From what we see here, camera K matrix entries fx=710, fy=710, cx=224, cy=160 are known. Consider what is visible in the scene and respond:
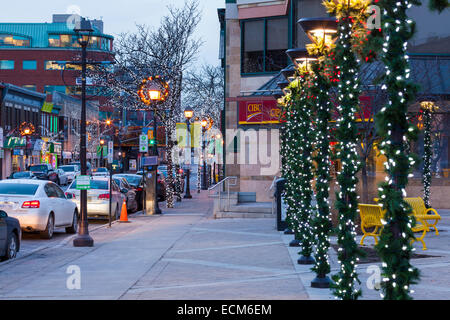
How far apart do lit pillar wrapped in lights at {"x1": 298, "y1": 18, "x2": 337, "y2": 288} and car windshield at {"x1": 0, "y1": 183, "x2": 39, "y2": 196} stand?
32.4 feet

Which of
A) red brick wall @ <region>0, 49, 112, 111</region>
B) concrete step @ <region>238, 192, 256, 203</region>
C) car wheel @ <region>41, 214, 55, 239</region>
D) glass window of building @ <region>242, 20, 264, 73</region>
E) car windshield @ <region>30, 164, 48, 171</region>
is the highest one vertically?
red brick wall @ <region>0, 49, 112, 111</region>

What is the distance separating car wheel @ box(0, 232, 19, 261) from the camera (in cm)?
1462

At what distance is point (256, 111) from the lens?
31734 mm

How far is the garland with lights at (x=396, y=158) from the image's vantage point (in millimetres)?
6797

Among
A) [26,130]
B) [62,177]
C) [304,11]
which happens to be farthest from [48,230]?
[26,130]

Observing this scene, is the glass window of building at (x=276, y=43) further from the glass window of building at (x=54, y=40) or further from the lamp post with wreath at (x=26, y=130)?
the glass window of building at (x=54, y=40)

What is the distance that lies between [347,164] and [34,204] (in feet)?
37.4

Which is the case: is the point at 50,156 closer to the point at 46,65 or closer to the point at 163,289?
the point at 46,65

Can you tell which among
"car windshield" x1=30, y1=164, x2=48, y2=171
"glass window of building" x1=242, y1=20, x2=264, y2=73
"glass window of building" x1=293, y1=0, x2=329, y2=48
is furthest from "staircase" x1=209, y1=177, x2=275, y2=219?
"car windshield" x1=30, y1=164, x2=48, y2=171

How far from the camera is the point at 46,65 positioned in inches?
4262

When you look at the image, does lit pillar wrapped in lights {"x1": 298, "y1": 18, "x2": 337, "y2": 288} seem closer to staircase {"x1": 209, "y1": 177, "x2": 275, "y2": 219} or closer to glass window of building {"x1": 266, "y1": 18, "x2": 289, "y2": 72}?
staircase {"x1": 209, "y1": 177, "x2": 275, "y2": 219}

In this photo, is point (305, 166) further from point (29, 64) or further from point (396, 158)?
point (29, 64)

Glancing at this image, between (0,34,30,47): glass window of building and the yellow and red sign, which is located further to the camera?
(0,34,30,47): glass window of building
